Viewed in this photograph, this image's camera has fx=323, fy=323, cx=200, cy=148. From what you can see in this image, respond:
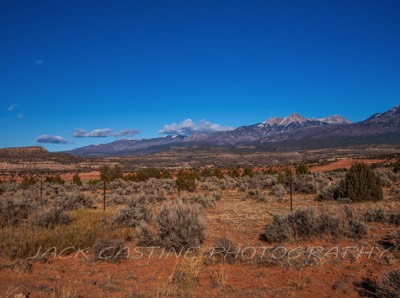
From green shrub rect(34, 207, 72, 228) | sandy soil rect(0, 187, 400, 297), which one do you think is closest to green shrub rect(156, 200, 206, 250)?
sandy soil rect(0, 187, 400, 297)

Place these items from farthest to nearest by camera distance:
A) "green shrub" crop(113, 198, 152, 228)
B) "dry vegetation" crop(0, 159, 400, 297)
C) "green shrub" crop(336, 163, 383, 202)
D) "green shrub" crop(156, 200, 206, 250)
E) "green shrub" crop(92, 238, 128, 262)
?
"green shrub" crop(336, 163, 383, 202)
"green shrub" crop(113, 198, 152, 228)
"green shrub" crop(156, 200, 206, 250)
"green shrub" crop(92, 238, 128, 262)
"dry vegetation" crop(0, 159, 400, 297)

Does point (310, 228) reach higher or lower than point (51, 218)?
lower

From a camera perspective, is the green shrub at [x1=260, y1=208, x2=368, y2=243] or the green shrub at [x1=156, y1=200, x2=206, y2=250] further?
the green shrub at [x1=260, y1=208, x2=368, y2=243]

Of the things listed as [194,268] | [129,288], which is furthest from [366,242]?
[129,288]

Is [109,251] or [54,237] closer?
[109,251]

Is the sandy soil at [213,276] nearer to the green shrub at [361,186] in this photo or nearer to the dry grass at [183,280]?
the dry grass at [183,280]

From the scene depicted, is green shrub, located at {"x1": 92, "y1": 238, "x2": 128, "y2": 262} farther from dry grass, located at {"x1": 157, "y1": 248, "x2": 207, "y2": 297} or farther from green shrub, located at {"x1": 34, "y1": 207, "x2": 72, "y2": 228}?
green shrub, located at {"x1": 34, "y1": 207, "x2": 72, "y2": 228}

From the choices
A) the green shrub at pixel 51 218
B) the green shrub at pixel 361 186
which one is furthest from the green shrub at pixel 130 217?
the green shrub at pixel 361 186

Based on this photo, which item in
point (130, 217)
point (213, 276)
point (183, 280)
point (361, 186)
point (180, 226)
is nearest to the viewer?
point (183, 280)

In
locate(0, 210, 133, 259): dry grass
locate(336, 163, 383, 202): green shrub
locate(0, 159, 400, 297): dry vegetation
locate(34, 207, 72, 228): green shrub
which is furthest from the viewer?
locate(336, 163, 383, 202): green shrub

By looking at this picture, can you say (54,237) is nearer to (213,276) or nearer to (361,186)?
(213,276)

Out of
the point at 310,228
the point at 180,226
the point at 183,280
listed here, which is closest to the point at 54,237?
the point at 180,226

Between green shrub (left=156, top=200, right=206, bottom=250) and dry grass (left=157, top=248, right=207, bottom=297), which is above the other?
green shrub (left=156, top=200, right=206, bottom=250)

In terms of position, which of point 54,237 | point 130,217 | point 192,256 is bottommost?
point 192,256
